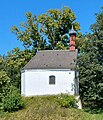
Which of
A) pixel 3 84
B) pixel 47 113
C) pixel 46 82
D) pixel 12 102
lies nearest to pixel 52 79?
pixel 46 82

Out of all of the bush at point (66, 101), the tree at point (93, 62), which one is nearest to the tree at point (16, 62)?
the bush at point (66, 101)

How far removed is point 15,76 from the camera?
137ft

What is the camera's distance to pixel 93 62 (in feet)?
88.5

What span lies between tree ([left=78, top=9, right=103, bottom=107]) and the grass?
230 cm

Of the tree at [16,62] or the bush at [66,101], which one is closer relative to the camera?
the bush at [66,101]

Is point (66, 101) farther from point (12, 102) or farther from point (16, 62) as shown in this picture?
point (16, 62)

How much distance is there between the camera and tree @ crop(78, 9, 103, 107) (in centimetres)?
2661

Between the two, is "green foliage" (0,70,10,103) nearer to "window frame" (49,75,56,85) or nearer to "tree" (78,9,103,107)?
"window frame" (49,75,56,85)

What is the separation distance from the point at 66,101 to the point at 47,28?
55.5ft

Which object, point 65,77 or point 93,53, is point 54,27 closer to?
point 65,77

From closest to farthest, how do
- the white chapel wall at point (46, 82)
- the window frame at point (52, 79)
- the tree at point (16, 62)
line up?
the white chapel wall at point (46, 82) → the window frame at point (52, 79) → the tree at point (16, 62)

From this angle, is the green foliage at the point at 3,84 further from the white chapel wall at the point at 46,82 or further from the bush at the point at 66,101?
the bush at the point at 66,101

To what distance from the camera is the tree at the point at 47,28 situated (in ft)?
138

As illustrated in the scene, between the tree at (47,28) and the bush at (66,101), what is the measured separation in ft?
43.2
